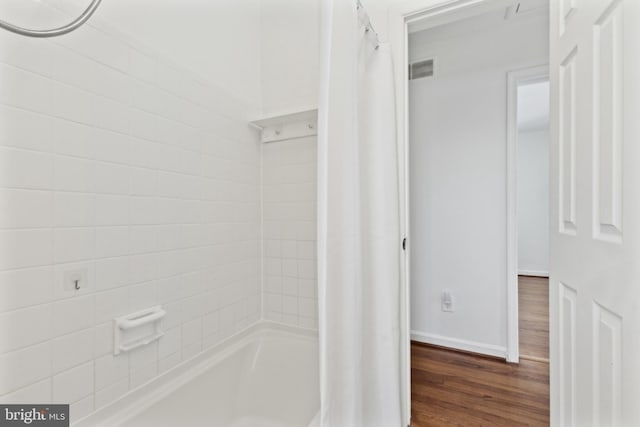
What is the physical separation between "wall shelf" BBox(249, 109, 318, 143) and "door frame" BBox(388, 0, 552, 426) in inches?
19.3

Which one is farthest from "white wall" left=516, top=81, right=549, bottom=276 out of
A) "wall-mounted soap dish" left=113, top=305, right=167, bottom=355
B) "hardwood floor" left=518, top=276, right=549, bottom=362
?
"wall-mounted soap dish" left=113, top=305, right=167, bottom=355

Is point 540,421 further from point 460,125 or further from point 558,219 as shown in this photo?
point 460,125

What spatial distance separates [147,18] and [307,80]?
33.9 inches

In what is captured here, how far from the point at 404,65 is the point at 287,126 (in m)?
0.73

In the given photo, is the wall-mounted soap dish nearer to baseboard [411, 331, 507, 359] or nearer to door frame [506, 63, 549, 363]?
baseboard [411, 331, 507, 359]

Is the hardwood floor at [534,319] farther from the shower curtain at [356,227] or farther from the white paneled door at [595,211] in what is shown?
the shower curtain at [356,227]

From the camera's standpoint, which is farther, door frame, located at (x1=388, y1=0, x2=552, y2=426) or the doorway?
the doorway

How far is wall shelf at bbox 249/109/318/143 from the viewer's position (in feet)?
5.31

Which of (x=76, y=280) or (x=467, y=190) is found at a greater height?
(x=467, y=190)

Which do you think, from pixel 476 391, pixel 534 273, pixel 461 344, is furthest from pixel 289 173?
pixel 534 273

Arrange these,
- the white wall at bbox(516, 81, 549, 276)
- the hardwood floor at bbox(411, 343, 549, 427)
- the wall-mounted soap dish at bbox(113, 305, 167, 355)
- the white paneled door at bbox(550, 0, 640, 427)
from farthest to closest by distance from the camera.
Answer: the white wall at bbox(516, 81, 549, 276) → the hardwood floor at bbox(411, 343, 549, 427) → the wall-mounted soap dish at bbox(113, 305, 167, 355) → the white paneled door at bbox(550, 0, 640, 427)

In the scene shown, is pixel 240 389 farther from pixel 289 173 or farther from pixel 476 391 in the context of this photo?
pixel 476 391

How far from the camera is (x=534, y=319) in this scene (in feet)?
8.89

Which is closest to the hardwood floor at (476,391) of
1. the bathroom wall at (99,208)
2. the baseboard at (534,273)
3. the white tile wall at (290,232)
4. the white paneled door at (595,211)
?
the white paneled door at (595,211)
